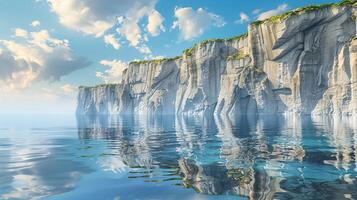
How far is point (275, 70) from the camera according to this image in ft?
296

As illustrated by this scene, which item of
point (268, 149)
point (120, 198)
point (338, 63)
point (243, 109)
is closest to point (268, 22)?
point (338, 63)

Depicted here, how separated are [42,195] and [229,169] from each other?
26.1 ft

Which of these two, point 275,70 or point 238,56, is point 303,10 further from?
point 238,56

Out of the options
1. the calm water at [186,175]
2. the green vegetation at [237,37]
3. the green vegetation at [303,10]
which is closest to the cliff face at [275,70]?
the green vegetation at [303,10]

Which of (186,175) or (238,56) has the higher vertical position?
(238,56)

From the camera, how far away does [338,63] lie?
76500mm

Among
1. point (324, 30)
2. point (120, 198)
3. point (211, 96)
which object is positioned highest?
point (324, 30)

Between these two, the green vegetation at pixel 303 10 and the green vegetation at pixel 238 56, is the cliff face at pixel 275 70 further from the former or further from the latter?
the green vegetation at pixel 303 10

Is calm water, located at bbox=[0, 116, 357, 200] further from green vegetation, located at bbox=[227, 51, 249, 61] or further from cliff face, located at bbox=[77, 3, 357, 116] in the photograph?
green vegetation, located at bbox=[227, 51, 249, 61]

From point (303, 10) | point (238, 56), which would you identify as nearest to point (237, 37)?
point (238, 56)

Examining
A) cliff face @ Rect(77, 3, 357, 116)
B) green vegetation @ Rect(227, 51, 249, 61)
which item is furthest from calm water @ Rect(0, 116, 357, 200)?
green vegetation @ Rect(227, 51, 249, 61)

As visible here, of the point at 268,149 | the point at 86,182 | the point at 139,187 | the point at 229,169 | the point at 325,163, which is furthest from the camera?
the point at 268,149

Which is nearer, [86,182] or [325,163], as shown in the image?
[86,182]

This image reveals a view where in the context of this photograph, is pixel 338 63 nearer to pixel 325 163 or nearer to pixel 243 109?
pixel 243 109
